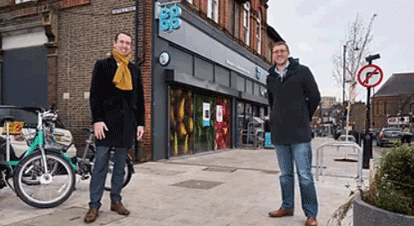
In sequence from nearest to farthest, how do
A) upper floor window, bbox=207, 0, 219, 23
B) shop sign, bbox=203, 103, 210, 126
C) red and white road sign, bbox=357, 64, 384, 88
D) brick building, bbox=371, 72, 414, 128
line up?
1. red and white road sign, bbox=357, 64, 384, 88
2. shop sign, bbox=203, 103, 210, 126
3. upper floor window, bbox=207, 0, 219, 23
4. brick building, bbox=371, 72, 414, 128

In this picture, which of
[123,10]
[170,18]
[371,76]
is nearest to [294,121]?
[371,76]

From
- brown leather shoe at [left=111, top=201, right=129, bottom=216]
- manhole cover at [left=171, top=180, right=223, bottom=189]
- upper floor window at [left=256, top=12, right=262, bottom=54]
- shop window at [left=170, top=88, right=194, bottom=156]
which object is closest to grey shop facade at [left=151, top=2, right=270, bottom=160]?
shop window at [left=170, top=88, right=194, bottom=156]

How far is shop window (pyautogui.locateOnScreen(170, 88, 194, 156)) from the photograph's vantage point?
11.2 meters

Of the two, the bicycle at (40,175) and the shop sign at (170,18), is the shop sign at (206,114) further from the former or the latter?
the bicycle at (40,175)

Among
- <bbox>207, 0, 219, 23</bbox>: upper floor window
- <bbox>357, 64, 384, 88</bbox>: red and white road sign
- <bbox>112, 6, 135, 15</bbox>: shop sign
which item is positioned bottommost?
<bbox>357, 64, 384, 88</bbox>: red and white road sign

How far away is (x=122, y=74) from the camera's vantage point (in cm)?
400

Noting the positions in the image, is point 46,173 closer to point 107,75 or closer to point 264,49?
point 107,75

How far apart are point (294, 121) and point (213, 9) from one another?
11.7 m

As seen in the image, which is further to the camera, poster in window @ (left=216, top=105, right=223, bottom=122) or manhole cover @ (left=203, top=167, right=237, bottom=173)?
poster in window @ (left=216, top=105, right=223, bottom=122)

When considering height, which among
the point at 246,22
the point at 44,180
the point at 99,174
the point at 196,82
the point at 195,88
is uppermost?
the point at 246,22

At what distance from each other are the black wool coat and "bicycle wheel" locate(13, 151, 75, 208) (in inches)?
36.9

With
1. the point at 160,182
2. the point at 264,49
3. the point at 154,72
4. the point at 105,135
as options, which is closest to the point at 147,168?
the point at 160,182

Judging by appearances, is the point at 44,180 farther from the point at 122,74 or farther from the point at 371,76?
the point at 371,76

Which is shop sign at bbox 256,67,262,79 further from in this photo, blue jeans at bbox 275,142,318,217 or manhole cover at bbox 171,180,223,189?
blue jeans at bbox 275,142,318,217
